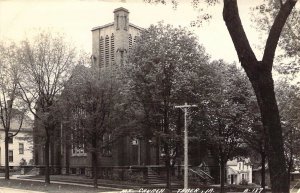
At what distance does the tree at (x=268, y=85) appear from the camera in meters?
8.81

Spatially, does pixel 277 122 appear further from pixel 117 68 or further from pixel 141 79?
pixel 117 68

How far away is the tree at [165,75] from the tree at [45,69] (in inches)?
203

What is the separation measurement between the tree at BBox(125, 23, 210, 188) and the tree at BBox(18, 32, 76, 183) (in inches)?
203

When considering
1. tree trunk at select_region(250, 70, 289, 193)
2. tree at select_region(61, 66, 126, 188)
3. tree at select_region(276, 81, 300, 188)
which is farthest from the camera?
tree at select_region(61, 66, 126, 188)

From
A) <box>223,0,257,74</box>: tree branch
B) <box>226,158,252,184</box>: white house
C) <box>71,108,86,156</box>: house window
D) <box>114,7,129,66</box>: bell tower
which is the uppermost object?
<box>114,7,129,66</box>: bell tower

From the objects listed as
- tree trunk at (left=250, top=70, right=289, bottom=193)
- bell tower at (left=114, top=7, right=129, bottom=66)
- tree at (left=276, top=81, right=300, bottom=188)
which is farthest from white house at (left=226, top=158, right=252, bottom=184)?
tree trunk at (left=250, top=70, right=289, bottom=193)

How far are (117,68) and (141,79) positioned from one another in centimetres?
336

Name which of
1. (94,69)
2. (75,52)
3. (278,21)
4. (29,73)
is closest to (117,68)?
(94,69)

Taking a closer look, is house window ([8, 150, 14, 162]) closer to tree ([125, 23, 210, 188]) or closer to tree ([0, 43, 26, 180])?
tree ([0, 43, 26, 180])

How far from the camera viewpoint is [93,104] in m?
25.4

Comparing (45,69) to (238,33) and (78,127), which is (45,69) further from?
(238,33)

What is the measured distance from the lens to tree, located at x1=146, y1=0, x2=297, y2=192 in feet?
28.9

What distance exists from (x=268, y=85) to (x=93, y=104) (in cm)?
1734

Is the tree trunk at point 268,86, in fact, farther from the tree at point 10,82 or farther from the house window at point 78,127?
the tree at point 10,82
